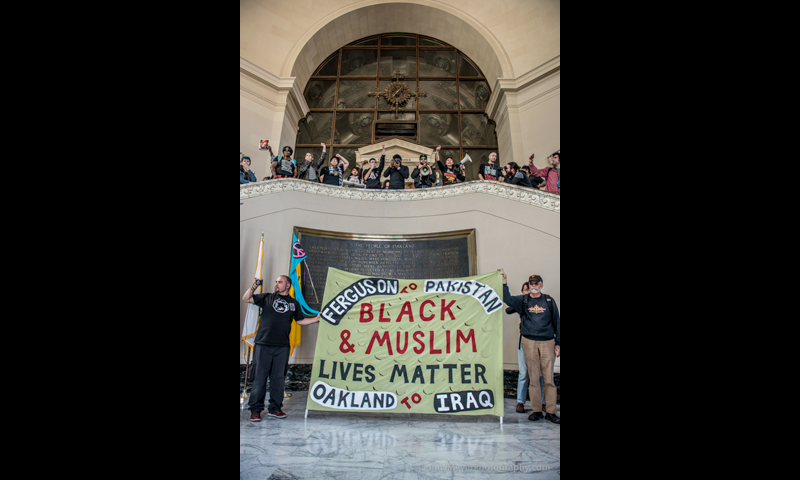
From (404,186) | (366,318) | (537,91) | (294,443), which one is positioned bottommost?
(294,443)

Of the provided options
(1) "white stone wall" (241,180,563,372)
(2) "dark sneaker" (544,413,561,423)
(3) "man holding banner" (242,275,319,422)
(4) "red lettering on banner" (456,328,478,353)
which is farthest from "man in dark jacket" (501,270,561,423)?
(3) "man holding banner" (242,275,319,422)

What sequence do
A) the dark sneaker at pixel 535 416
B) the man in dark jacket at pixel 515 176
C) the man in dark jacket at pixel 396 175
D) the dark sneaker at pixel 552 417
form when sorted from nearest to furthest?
the dark sneaker at pixel 552 417 → the dark sneaker at pixel 535 416 → the man in dark jacket at pixel 515 176 → the man in dark jacket at pixel 396 175

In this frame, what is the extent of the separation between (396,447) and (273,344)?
2.11m

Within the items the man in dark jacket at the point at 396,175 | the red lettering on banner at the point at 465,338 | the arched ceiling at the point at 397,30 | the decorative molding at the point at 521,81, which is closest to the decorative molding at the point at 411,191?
the man in dark jacket at the point at 396,175

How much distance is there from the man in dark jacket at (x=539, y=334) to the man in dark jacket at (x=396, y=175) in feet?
Answer: 16.3

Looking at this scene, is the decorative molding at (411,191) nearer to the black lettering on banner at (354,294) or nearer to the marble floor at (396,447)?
the black lettering on banner at (354,294)

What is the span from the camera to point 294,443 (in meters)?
3.63

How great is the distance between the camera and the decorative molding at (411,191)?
8117 mm

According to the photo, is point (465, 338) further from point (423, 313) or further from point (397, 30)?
point (397, 30)

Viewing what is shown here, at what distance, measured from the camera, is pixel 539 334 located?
16.9 feet

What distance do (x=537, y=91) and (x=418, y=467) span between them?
53.8 ft

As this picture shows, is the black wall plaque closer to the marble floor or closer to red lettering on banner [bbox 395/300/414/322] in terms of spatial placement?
red lettering on banner [bbox 395/300/414/322]

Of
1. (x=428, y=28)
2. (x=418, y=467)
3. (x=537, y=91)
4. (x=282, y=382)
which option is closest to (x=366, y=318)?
(x=282, y=382)
